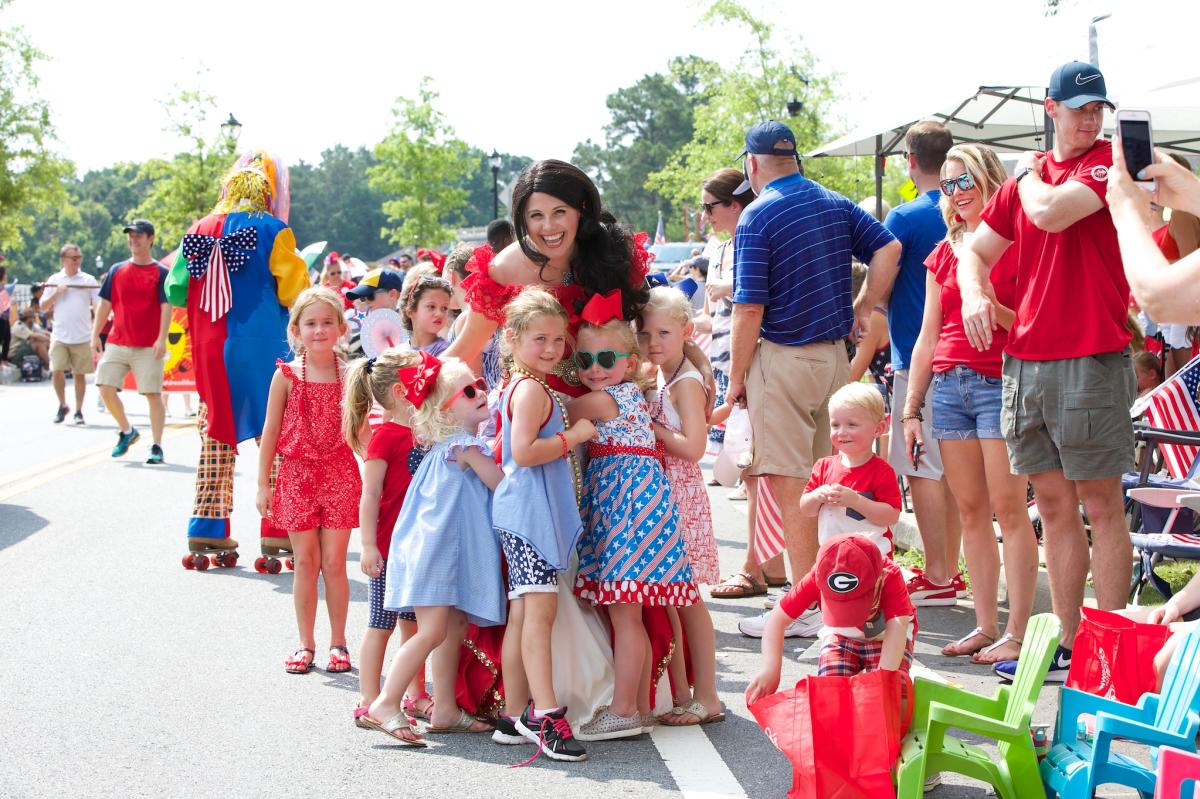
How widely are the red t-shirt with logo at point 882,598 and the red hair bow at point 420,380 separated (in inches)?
60.9

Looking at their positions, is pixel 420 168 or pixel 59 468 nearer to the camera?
pixel 59 468

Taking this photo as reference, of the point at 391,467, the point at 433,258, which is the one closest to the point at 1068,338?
the point at 391,467

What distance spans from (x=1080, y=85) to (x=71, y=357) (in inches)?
584

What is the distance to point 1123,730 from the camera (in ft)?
10.5

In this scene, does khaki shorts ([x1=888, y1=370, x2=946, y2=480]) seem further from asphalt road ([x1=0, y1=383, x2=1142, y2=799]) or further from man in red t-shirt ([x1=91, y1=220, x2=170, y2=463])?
man in red t-shirt ([x1=91, y1=220, x2=170, y2=463])

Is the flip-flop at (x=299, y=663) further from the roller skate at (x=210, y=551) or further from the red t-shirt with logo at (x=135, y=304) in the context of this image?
the red t-shirt with logo at (x=135, y=304)

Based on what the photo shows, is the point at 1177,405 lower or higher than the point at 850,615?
higher

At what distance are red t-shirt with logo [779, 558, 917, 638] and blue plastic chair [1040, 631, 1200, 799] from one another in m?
0.54

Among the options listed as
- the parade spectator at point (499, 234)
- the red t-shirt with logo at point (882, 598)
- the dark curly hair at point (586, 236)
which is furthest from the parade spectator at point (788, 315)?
the parade spectator at point (499, 234)

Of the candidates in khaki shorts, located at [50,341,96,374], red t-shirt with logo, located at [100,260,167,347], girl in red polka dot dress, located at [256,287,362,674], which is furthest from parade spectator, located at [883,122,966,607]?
khaki shorts, located at [50,341,96,374]

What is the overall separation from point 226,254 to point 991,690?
16.9ft

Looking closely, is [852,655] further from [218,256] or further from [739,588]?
[218,256]

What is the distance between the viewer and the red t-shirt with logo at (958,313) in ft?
18.2

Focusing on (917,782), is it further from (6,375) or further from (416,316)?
(6,375)
